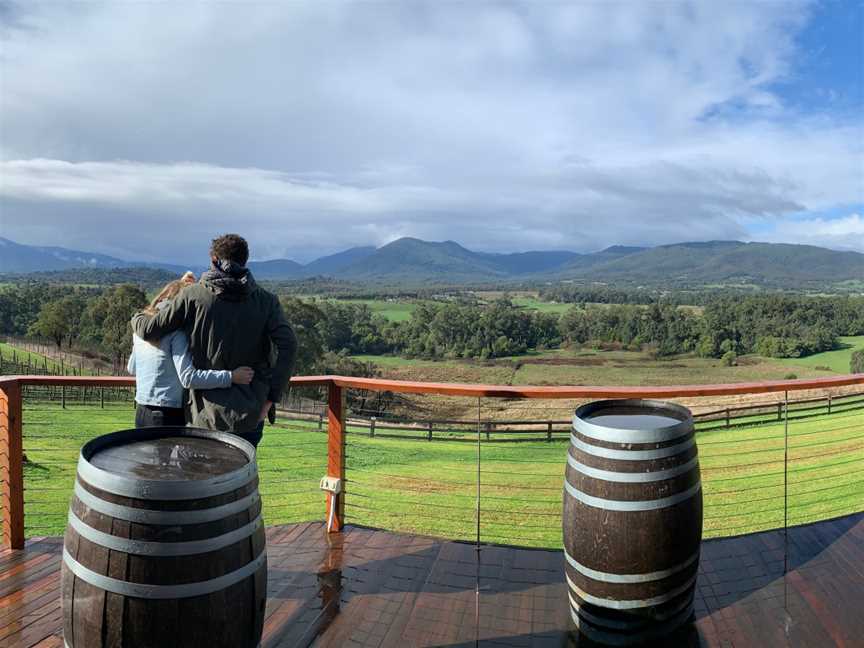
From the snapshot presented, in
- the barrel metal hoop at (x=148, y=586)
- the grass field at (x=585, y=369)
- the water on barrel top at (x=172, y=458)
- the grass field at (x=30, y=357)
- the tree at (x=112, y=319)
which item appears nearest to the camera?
the barrel metal hoop at (x=148, y=586)

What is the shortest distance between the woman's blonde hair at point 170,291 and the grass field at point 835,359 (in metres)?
47.2

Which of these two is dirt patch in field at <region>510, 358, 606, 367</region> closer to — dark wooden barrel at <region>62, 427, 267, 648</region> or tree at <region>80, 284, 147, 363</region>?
tree at <region>80, 284, 147, 363</region>

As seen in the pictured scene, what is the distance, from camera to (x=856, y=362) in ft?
131

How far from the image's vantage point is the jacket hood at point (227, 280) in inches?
88.0

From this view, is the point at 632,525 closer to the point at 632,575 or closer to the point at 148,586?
the point at 632,575

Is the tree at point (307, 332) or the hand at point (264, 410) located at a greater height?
→ the hand at point (264, 410)

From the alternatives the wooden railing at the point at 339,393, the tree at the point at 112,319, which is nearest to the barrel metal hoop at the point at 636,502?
the wooden railing at the point at 339,393

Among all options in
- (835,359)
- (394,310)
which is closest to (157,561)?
(835,359)

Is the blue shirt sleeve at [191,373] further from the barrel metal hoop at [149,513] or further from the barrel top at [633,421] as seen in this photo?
the barrel top at [633,421]

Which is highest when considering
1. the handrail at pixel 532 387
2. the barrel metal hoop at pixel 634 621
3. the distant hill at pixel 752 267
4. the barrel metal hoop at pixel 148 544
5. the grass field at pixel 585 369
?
the distant hill at pixel 752 267

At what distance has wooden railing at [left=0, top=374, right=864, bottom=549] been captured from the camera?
2.76 metres

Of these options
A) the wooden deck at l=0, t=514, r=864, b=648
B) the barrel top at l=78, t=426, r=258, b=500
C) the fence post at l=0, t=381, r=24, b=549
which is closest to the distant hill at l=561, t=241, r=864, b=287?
the wooden deck at l=0, t=514, r=864, b=648

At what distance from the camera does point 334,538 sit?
3.11 meters

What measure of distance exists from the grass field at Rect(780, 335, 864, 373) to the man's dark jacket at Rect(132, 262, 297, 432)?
1852 inches
